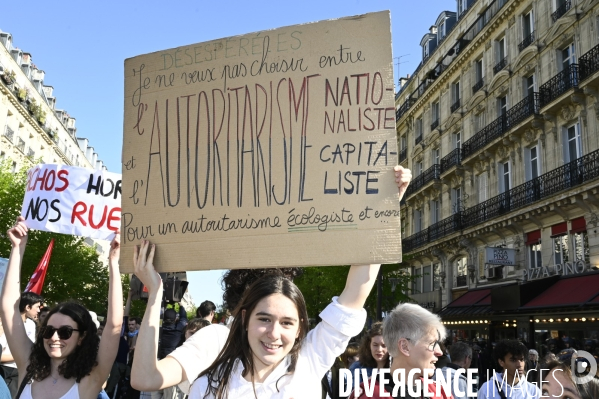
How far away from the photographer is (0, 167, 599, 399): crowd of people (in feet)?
7.09

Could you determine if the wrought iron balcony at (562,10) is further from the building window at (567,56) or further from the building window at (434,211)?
the building window at (434,211)

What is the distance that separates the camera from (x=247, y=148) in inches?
104

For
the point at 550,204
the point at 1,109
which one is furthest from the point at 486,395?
the point at 1,109

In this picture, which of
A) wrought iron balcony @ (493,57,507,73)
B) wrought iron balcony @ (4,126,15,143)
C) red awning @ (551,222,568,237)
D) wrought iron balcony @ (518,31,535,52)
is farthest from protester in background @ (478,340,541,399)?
wrought iron balcony @ (4,126,15,143)

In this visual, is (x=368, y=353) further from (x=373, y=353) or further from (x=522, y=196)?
(x=522, y=196)

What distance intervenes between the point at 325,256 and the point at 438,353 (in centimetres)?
125

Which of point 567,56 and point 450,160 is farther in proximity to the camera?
point 450,160

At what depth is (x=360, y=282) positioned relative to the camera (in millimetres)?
2291

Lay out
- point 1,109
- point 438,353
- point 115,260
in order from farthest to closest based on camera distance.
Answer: point 1,109 → point 438,353 → point 115,260

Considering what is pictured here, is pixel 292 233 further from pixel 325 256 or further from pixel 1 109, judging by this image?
pixel 1 109

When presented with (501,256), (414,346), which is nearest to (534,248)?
(501,256)

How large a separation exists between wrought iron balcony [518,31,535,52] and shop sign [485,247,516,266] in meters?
7.41

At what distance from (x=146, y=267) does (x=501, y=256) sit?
1942 cm

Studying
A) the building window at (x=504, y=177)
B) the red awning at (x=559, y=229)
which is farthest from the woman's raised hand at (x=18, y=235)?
the building window at (x=504, y=177)
